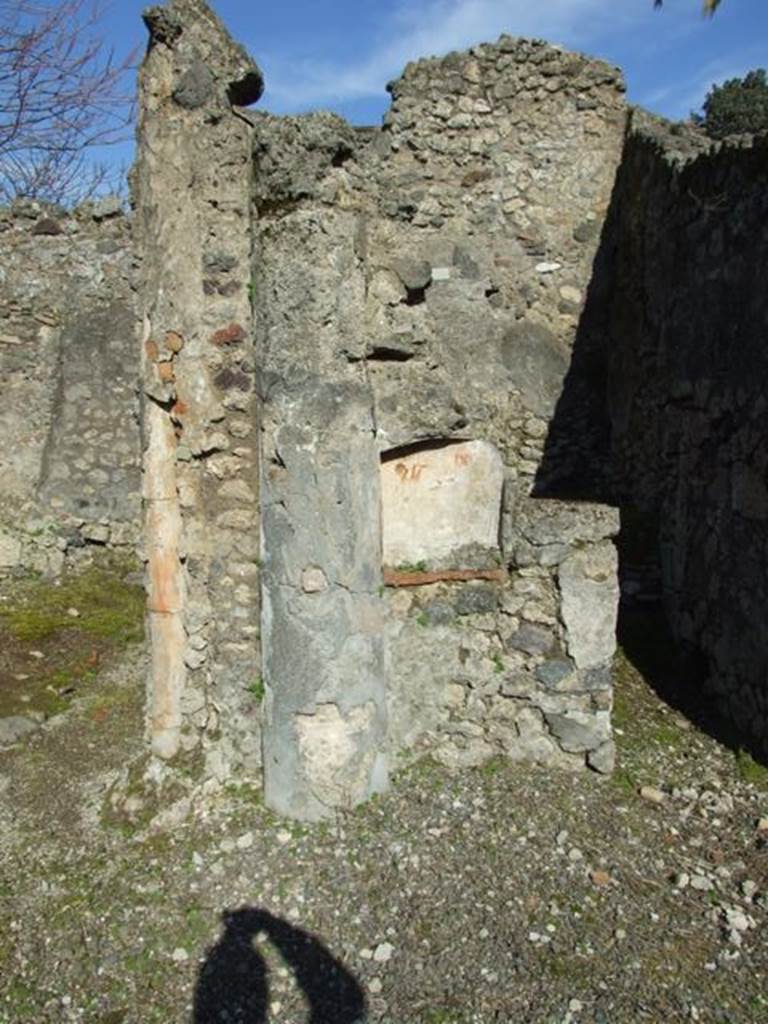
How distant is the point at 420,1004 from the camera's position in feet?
8.94

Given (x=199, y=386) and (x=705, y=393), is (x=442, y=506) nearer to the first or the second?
(x=199, y=386)

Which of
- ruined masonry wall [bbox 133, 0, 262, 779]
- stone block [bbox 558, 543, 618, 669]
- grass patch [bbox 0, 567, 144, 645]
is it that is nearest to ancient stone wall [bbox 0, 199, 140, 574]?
grass patch [bbox 0, 567, 144, 645]

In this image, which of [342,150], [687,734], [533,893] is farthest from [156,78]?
[687,734]

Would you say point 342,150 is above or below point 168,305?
above

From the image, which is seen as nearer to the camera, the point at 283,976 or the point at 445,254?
the point at 283,976

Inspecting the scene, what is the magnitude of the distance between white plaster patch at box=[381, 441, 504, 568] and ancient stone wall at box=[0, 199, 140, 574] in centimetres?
479

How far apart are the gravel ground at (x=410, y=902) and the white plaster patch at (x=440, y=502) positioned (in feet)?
3.50

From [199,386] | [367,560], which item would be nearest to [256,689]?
[367,560]

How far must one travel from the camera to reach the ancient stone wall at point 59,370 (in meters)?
8.01

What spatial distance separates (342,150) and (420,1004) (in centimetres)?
325

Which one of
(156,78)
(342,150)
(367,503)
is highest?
(156,78)

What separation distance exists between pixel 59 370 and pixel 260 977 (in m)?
6.64

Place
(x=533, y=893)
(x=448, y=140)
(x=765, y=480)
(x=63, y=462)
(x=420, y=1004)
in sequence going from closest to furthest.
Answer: (x=420, y=1004), (x=533, y=893), (x=765, y=480), (x=448, y=140), (x=63, y=462)

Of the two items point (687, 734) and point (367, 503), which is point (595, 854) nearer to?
point (687, 734)
